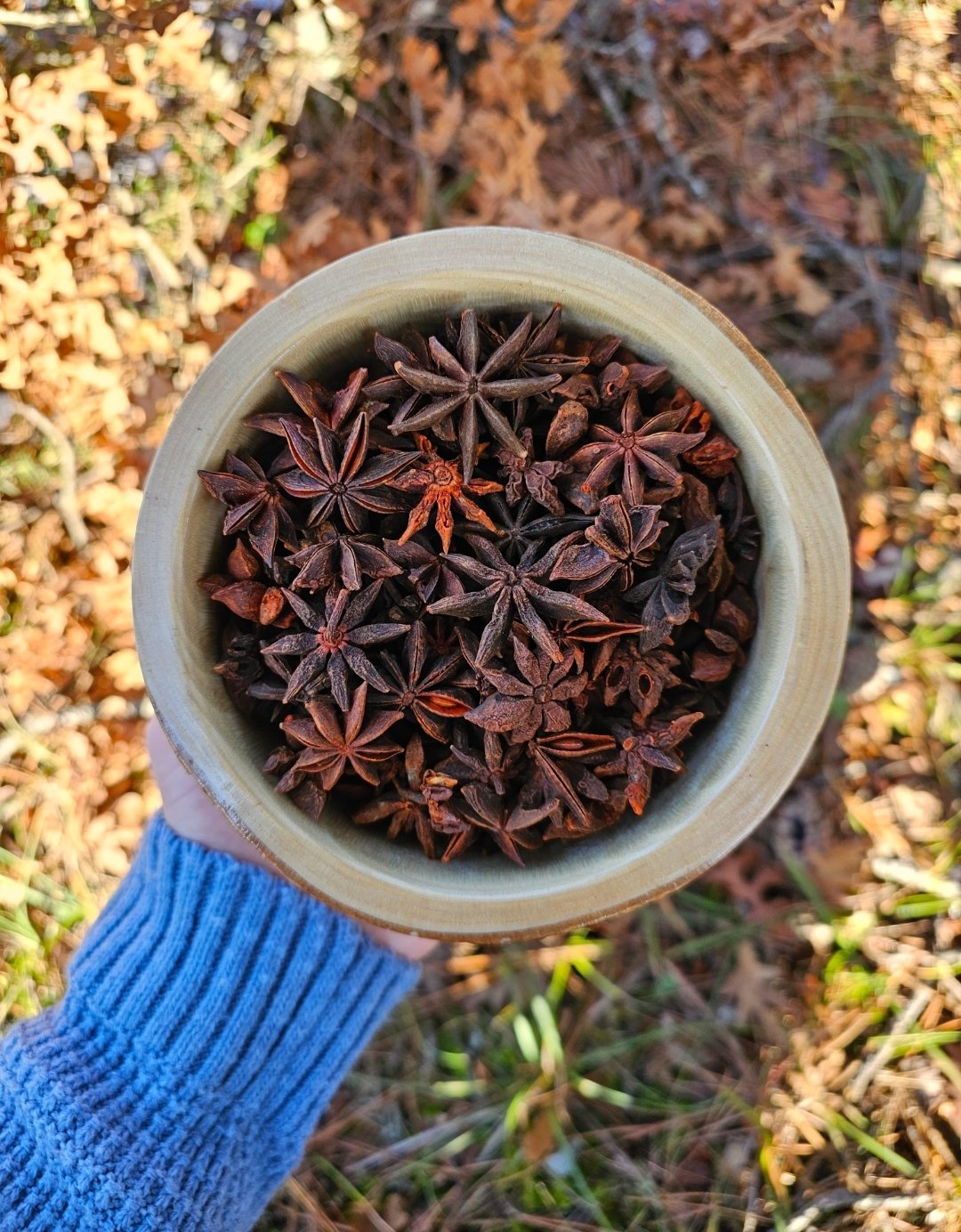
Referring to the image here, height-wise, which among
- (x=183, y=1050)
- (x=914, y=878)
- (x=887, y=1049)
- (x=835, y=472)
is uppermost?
(x=835, y=472)

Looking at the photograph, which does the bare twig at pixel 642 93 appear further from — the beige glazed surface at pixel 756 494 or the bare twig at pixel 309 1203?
the bare twig at pixel 309 1203

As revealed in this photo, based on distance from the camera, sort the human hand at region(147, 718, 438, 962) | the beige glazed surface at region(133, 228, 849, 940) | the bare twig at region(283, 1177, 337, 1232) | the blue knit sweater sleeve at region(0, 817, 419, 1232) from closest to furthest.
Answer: the beige glazed surface at region(133, 228, 849, 940), the blue knit sweater sleeve at region(0, 817, 419, 1232), the human hand at region(147, 718, 438, 962), the bare twig at region(283, 1177, 337, 1232)

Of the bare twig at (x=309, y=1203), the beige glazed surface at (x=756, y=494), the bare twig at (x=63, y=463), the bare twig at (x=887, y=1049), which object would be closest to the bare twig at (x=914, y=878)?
the bare twig at (x=887, y=1049)

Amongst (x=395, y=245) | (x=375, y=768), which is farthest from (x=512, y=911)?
(x=395, y=245)

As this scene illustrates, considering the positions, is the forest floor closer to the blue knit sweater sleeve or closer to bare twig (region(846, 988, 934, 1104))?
bare twig (region(846, 988, 934, 1104))

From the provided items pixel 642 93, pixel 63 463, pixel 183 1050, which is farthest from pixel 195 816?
pixel 642 93

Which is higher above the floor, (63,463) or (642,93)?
(642,93)

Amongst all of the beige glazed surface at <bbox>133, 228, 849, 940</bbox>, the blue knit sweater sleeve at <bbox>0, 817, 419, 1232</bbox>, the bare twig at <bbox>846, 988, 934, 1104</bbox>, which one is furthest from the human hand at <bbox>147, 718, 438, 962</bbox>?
the bare twig at <bbox>846, 988, 934, 1104</bbox>

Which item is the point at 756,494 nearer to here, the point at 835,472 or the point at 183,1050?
the point at 835,472
